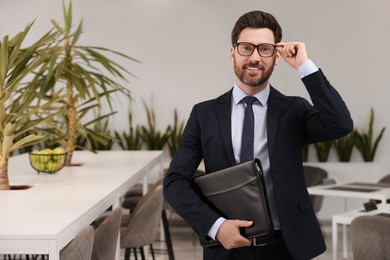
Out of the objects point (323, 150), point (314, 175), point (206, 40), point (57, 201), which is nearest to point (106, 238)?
point (57, 201)

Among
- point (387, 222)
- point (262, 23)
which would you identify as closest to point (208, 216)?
point (262, 23)

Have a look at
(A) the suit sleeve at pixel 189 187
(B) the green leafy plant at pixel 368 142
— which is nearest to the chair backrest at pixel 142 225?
(A) the suit sleeve at pixel 189 187

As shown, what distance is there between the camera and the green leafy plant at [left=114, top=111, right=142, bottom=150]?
821 centimetres

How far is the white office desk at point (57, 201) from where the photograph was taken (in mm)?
2273

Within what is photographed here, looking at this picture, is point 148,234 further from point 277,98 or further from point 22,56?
point 277,98

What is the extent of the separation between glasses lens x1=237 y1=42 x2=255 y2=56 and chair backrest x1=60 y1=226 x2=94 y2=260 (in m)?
0.88

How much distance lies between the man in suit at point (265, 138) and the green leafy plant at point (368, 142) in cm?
618

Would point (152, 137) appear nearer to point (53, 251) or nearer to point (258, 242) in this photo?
point (53, 251)

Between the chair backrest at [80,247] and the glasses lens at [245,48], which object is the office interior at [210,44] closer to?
the chair backrest at [80,247]

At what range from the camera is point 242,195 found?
195cm

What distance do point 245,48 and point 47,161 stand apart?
2.52 metres

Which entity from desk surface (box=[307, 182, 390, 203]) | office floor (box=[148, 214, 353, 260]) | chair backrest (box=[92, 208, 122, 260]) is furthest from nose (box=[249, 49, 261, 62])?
office floor (box=[148, 214, 353, 260])

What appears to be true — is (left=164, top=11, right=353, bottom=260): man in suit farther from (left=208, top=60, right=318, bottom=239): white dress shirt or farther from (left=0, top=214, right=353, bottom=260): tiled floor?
(left=0, top=214, right=353, bottom=260): tiled floor

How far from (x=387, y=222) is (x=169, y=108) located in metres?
5.19
